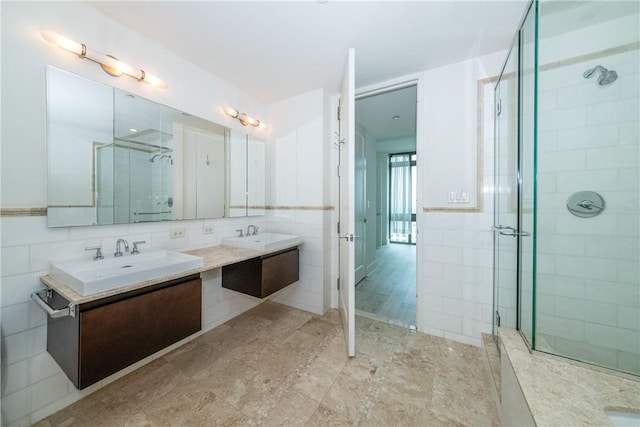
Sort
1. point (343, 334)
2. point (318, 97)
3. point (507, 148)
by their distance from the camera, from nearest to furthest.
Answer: point (507, 148)
point (343, 334)
point (318, 97)

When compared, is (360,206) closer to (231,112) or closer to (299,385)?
(231,112)

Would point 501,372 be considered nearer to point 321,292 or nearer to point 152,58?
point 321,292

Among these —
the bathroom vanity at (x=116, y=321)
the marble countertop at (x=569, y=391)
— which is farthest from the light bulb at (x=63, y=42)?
the marble countertop at (x=569, y=391)

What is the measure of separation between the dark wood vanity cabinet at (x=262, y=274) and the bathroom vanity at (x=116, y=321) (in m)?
0.37

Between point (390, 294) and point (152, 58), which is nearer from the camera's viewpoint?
point (152, 58)

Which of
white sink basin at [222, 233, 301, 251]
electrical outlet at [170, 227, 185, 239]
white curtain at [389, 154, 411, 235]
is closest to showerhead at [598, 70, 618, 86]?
white sink basin at [222, 233, 301, 251]

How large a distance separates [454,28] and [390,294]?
2655 millimetres

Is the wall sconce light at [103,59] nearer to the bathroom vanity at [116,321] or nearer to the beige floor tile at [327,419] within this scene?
the bathroom vanity at [116,321]

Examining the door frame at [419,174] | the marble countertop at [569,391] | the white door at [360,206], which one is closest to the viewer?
the marble countertop at [569,391]

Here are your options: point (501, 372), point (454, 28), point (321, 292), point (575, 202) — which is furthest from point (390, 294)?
point (454, 28)

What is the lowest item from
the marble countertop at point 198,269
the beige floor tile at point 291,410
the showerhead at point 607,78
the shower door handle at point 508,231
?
the beige floor tile at point 291,410

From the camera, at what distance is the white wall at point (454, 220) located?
1766 millimetres

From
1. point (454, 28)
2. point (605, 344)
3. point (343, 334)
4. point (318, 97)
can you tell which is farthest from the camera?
point (318, 97)

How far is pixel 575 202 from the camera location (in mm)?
1323
